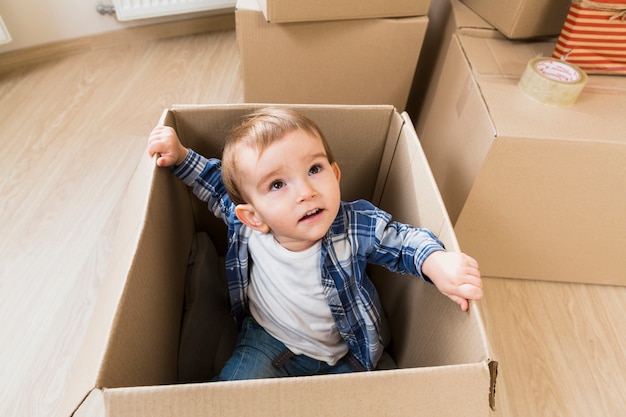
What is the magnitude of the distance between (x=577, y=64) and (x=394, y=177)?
0.39 m

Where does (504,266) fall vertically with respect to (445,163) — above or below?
below

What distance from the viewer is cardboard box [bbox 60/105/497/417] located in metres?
0.37

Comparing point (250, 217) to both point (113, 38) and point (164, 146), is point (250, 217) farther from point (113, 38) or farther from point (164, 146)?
point (113, 38)

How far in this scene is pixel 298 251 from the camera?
2.08 ft

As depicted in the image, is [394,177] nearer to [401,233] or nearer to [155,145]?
[401,233]

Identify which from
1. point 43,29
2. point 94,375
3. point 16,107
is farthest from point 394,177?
point 43,29

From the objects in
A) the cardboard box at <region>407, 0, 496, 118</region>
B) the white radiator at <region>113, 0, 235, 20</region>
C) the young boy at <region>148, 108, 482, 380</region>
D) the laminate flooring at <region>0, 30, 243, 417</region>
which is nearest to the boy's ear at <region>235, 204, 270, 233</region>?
the young boy at <region>148, 108, 482, 380</region>

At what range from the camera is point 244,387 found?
37 cm

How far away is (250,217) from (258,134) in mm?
114

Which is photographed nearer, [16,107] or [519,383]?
[519,383]

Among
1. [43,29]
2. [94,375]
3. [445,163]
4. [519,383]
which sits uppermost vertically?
[94,375]

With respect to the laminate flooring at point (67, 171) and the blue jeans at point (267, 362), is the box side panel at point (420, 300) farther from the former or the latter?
the laminate flooring at point (67, 171)

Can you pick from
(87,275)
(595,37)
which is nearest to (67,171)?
(87,275)

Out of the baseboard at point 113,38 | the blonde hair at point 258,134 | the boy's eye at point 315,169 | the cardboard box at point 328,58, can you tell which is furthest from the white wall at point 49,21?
the boy's eye at point 315,169
